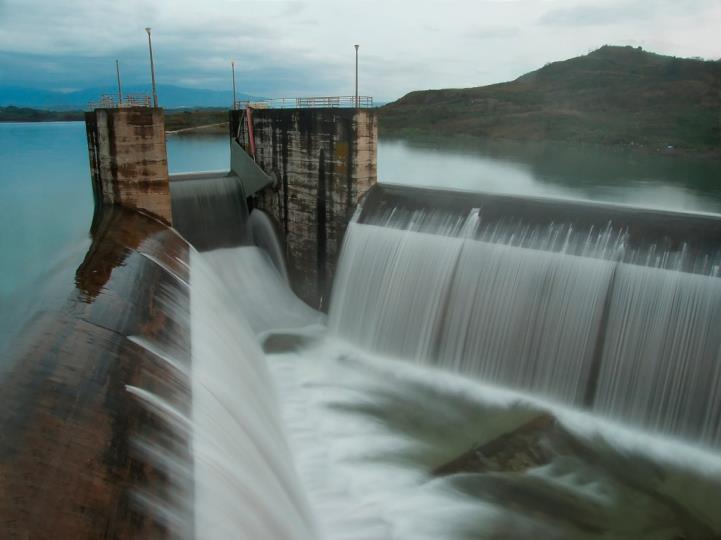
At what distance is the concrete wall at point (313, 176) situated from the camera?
47.7 ft

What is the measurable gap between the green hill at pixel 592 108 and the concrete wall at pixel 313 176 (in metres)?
38.6

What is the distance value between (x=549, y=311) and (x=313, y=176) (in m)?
7.34

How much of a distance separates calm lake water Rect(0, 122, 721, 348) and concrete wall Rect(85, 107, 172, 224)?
1.90 meters

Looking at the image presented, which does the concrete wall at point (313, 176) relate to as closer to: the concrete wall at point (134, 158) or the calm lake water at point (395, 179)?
the concrete wall at point (134, 158)

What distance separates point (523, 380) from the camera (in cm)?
1093

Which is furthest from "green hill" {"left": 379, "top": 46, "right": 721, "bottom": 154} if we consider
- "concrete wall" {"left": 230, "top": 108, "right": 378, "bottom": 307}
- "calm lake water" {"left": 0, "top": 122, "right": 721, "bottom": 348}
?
"concrete wall" {"left": 230, "top": 108, "right": 378, "bottom": 307}

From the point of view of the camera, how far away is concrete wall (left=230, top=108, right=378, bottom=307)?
14.5 m

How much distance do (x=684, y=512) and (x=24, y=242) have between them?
20.9 metres

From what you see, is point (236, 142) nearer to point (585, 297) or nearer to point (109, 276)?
point (109, 276)

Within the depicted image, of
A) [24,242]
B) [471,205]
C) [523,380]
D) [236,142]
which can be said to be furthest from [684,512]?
[24,242]

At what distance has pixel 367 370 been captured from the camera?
1246cm

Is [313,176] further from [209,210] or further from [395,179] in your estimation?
[395,179]

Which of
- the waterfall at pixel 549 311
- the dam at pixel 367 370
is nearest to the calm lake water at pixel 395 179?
the dam at pixel 367 370

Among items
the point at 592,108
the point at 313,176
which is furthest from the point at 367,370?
the point at 592,108
